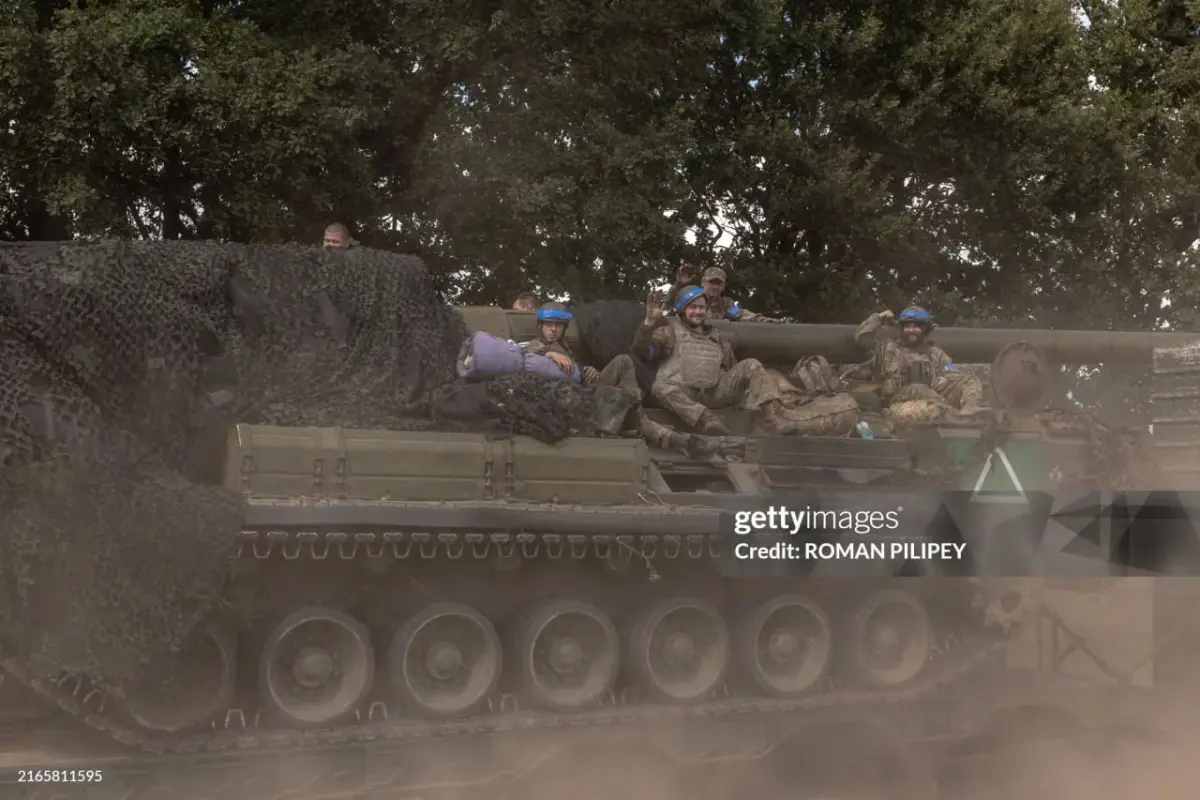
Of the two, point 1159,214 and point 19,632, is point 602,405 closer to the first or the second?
point 19,632

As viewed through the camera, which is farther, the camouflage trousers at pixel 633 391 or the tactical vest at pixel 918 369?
the tactical vest at pixel 918 369

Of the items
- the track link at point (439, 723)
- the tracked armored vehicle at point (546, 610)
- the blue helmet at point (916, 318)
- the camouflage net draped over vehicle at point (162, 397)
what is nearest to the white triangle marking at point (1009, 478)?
the tracked armored vehicle at point (546, 610)

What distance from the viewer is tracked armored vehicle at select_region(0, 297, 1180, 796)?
6.98 m

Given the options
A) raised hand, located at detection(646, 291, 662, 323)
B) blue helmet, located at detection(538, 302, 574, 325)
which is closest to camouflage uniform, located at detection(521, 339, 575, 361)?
blue helmet, located at detection(538, 302, 574, 325)

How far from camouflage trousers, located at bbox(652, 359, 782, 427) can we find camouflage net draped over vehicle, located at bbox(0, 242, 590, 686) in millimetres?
1096

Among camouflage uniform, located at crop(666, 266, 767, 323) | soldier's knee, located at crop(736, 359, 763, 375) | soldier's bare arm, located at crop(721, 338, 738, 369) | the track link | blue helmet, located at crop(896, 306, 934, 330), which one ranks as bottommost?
the track link

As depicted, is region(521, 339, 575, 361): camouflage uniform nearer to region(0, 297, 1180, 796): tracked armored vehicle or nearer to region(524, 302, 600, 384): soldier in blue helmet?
region(524, 302, 600, 384): soldier in blue helmet

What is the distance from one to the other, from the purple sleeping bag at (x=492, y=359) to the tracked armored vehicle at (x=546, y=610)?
560mm

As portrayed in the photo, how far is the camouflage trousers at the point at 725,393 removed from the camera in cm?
876

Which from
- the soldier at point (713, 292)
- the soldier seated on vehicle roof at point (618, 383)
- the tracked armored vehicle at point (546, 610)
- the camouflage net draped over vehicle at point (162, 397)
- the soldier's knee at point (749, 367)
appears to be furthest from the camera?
the soldier at point (713, 292)

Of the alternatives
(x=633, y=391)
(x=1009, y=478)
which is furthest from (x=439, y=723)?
(x=1009, y=478)

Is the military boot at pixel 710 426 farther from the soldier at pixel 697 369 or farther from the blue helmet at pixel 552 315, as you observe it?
the blue helmet at pixel 552 315

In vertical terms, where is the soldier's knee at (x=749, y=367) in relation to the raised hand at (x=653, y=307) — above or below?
below

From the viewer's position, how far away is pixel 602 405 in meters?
7.94
